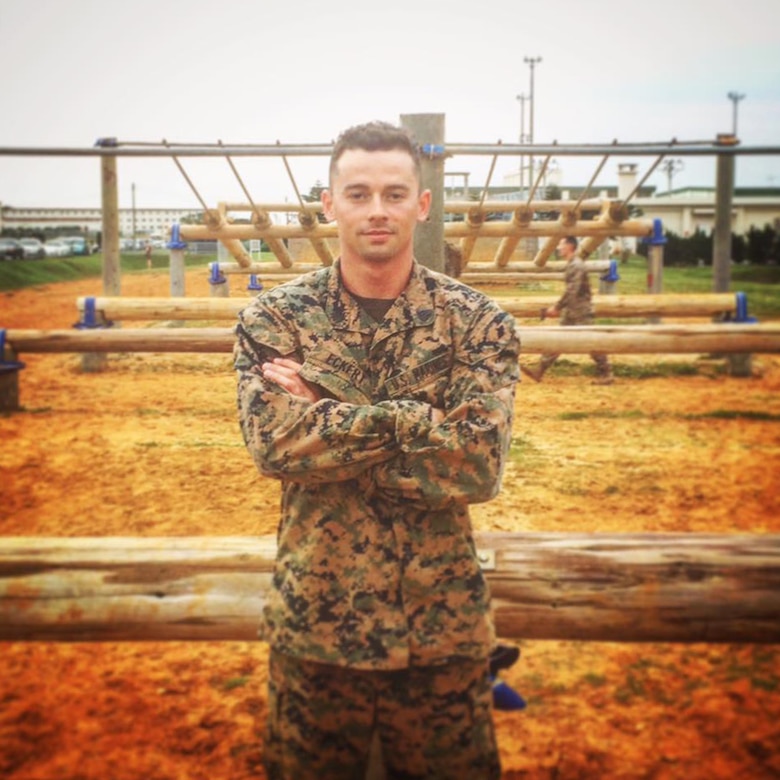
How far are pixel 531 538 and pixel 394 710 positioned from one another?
2.67 ft

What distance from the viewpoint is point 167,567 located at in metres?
2.15

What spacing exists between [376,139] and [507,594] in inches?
54.0

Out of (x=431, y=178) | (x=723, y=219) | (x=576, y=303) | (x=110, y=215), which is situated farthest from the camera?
(x=576, y=303)

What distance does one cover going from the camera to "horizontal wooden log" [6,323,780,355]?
4.69m

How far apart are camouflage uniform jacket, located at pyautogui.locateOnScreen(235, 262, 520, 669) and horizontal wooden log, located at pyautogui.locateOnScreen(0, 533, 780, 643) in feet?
1.65

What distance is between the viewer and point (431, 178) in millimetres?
3635

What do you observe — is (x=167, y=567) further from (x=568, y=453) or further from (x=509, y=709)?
(x=568, y=453)

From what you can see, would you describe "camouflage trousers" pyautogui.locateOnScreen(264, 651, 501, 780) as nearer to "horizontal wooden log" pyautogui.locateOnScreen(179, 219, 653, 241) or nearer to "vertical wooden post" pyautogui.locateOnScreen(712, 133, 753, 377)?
"horizontal wooden log" pyautogui.locateOnScreen(179, 219, 653, 241)

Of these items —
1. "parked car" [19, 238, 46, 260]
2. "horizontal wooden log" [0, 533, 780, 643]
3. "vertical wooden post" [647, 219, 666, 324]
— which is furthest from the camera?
"parked car" [19, 238, 46, 260]

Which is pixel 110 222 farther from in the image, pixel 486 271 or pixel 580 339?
pixel 580 339

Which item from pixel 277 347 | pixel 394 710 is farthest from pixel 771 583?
pixel 277 347

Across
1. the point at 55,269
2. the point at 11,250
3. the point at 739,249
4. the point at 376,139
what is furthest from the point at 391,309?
the point at 11,250

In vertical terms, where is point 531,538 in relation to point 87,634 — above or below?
above

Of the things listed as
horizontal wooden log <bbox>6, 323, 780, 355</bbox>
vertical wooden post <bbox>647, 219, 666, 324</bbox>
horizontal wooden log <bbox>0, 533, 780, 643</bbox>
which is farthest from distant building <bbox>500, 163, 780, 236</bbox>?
horizontal wooden log <bbox>0, 533, 780, 643</bbox>
